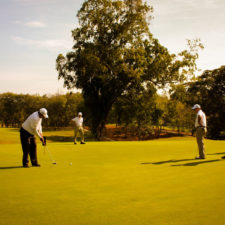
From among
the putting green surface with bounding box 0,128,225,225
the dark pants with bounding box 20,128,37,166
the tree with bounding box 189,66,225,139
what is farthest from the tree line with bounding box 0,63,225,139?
the putting green surface with bounding box 0,128,225,225

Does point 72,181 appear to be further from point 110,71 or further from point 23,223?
point 110,71

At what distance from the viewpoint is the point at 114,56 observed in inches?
1631

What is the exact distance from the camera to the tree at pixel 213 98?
5916 cm

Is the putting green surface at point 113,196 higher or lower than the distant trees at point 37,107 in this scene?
lower

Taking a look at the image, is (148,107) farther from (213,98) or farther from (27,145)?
(27,145)

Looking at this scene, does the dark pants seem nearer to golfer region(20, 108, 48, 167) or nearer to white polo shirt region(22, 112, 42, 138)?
golfer region(20, 108, 48, 167)

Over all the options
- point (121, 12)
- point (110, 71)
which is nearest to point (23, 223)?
point (110, 71)

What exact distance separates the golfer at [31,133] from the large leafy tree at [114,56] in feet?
92.1

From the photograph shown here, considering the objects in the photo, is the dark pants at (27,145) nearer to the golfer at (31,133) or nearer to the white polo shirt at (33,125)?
the golfer at (31,133)

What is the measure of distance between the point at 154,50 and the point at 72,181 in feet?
124

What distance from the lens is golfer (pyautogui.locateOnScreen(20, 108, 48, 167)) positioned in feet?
39.1

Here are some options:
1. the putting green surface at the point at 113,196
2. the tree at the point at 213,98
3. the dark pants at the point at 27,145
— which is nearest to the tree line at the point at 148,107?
the tree at the point at 213,98

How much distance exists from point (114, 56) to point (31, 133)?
1199 inches

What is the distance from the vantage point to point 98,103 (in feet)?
149
